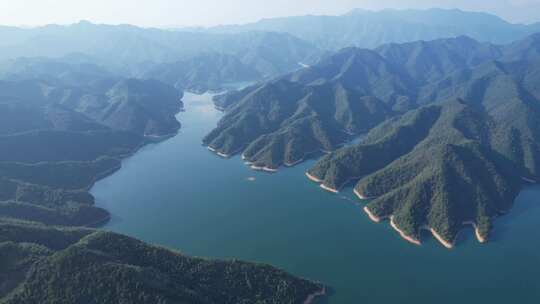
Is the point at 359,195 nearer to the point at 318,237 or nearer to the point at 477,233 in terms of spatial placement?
the point at 318,237

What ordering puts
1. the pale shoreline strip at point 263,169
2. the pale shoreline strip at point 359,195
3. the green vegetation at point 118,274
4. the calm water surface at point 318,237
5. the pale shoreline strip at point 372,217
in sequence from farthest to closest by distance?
the pale shoreline strip at point 263,169
the pale shoreline strip at point 359,195
the pale shoreline strip at point 372,217
the calm water surface at point 318,237
the green vegetation at point 118,274

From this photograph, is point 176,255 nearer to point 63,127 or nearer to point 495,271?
point 495,271

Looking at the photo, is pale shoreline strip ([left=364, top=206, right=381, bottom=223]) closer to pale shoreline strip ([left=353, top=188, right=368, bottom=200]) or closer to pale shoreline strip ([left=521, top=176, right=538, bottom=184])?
pale shoreline strip ([left=353, top=188, right=368, bottom=200])

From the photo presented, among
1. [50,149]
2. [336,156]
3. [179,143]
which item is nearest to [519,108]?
[336,156]

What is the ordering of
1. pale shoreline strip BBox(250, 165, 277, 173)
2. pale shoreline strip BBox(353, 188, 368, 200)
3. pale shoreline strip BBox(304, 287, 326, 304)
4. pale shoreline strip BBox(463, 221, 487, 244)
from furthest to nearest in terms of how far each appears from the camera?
pale shoreline strip BBox(250, 165, 277, 173), pale shoreline strip BBox(353, 188, 368, 200), pale shoreline strip BBox(463, 221, 487, 244), pale shoreline strip BBox(304, 287, 326, 304)

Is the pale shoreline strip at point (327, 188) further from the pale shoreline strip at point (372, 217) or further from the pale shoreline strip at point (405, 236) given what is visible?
the pale shoreline strip at point (405, 236)

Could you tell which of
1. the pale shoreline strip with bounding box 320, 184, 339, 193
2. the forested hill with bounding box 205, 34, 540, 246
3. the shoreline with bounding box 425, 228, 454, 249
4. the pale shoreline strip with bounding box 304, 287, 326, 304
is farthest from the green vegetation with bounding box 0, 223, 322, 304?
the pale shoreline strip with bounding box 320, 184, 339, 193

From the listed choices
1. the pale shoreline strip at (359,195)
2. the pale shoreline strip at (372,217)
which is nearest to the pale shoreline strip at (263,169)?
the pale shoreline strip at (359,195)

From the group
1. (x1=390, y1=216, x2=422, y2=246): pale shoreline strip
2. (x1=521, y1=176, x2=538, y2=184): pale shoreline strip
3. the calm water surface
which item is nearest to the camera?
the calm water surface

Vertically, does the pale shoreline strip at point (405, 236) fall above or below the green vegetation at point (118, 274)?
below
